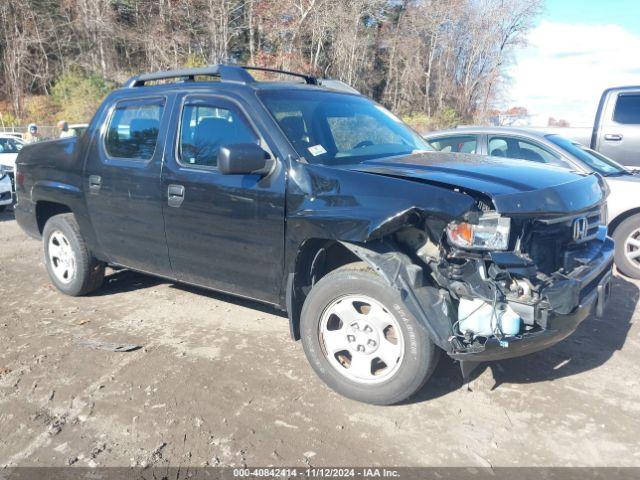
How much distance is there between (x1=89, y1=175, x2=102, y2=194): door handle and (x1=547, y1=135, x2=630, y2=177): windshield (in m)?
4.98

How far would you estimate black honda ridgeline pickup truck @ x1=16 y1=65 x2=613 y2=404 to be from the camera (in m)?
2.99

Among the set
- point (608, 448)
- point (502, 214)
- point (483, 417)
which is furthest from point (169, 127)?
point (608, 448)

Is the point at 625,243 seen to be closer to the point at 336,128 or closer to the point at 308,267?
the point at 336,128

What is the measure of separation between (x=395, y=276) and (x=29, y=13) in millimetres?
35041

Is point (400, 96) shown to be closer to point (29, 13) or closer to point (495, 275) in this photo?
point (29, 13)

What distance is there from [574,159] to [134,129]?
15.5 feet

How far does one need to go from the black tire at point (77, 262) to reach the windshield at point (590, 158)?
5.25 meters

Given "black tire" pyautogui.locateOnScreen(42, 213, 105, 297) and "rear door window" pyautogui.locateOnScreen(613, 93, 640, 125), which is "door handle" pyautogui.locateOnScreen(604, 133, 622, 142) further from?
"black tire" pyautogui.locateOnScreen(42, 213, 105, 297)

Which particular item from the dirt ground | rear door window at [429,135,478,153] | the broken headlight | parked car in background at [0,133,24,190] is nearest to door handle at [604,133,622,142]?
rear door window at [429,135,478,153]

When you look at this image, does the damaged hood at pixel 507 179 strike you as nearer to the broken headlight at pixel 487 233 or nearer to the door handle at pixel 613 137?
the broken headlight at pixel 487 233

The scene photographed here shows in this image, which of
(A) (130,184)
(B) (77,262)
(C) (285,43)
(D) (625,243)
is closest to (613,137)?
(D) (625,243)

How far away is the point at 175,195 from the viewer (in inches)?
162

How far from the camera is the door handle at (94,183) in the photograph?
4707 millimetres

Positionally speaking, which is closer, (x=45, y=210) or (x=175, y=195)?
(x=175, y=195)
